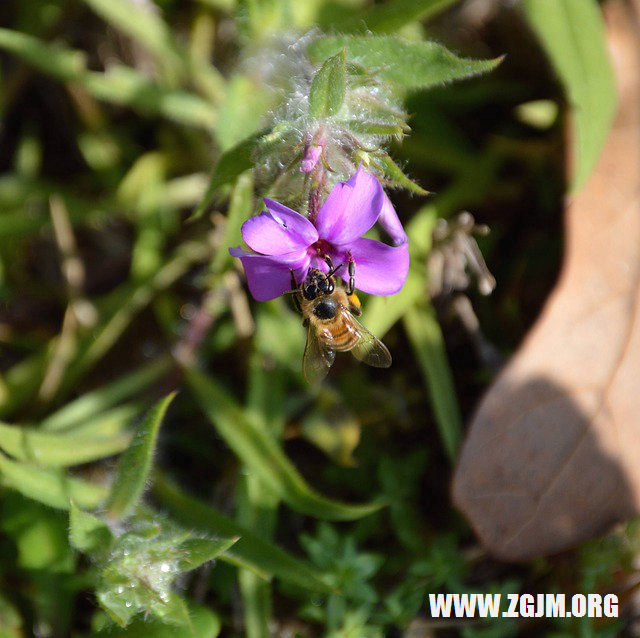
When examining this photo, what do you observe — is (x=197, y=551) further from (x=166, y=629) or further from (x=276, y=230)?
(x=276, y=230)

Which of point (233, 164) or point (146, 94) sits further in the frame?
point (146, 94)

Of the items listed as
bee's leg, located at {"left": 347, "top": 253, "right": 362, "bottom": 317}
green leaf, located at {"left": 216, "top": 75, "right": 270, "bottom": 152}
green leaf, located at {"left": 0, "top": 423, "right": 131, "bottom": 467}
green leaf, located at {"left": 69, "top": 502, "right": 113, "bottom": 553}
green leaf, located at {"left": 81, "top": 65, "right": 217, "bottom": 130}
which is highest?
green leaf, located at {"left": 81, "top": 65, "right": 217, "bottom": 130}

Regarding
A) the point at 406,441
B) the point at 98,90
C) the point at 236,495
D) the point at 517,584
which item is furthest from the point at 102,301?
the point at 517,584

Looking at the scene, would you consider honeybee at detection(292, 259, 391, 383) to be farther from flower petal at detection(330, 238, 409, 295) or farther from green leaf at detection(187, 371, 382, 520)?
green leaf at detection(187, 371, 382, 520)

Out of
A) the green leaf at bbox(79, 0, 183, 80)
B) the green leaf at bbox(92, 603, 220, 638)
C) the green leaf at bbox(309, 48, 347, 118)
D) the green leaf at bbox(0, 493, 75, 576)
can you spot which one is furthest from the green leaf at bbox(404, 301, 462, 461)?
the green leaf at bbox(79, 0, 183, 80)

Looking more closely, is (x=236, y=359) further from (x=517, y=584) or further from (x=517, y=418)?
(x=517, y=584)

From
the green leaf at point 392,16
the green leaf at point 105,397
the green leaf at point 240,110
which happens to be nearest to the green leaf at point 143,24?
the green leaf at point 240,110

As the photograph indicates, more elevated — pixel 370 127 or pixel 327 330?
pixel 370 127

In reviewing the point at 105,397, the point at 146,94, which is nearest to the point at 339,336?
the point at 105,397
